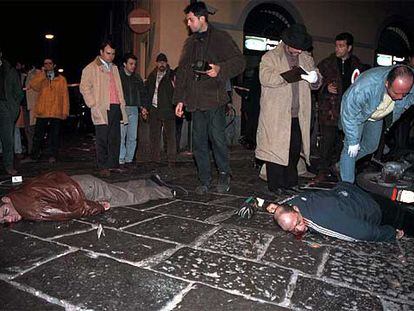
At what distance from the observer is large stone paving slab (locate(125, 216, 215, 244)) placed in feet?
10.6

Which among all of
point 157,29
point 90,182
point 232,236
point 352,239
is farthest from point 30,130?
point 352,239

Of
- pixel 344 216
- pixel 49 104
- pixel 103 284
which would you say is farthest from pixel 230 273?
pixel 49 104

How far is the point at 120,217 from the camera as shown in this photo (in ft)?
12.4

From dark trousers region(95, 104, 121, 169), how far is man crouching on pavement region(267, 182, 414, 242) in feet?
11.5

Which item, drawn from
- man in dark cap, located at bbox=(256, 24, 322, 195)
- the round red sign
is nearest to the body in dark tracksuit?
man in dark cap, located at bbox=(256, 24, 322, 195)

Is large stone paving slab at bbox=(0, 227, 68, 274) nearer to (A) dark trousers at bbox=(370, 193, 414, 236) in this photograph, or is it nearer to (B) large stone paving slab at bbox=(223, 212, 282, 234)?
(B) large stone paving slab at bbox=(223, 212, 282, 234)

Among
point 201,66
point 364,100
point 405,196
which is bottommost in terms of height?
point 405,196

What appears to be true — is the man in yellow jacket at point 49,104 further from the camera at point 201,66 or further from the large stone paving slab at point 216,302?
the large stone paving slab at point 216,302

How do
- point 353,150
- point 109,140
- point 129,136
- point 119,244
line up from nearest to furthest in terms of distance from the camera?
point 119,244
point 353,150
point 109,140
point 129,136

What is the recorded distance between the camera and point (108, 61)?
19.6ft

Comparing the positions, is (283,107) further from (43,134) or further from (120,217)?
(43,134)

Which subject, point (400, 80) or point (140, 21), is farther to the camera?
point (140, 21)

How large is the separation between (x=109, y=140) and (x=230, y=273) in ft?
13.4

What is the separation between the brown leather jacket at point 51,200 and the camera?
350 cm
